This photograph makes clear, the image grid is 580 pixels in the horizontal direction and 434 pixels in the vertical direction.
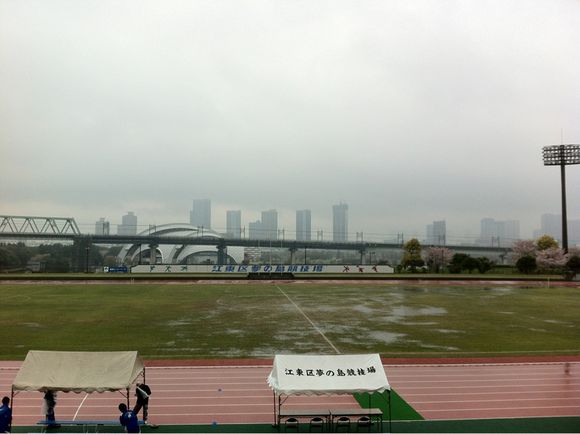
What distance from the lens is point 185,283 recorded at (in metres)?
54.4

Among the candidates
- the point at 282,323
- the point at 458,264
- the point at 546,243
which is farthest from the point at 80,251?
the point at 546,243

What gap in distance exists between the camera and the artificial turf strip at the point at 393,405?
40.5 feet

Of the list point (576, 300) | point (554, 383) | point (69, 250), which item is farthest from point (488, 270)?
point (69, 250)

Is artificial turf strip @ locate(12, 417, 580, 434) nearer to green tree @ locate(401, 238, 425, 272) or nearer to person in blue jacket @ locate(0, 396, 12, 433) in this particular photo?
person in blue jacket @ locate(0, 396, 12, 433)

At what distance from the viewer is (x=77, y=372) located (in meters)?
11.1

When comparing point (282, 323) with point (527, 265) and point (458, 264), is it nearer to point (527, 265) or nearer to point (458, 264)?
point (458, 264)

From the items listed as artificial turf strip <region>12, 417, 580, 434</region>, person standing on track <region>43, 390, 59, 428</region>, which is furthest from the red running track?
person standing on track <region>43, 390, 59, 428</region>

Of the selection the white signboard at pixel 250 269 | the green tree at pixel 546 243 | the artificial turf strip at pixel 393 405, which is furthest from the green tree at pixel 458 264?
the artificial turf strip at pixel 393 405

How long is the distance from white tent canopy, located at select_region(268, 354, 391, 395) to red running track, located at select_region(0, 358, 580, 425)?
6.52 feet

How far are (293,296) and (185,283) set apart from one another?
17927mm

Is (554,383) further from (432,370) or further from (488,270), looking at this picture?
(488,270)

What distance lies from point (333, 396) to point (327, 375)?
12.1 ft

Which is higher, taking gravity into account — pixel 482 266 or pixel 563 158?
pixel 563 158

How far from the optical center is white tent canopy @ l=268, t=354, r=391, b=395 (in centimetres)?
1059
